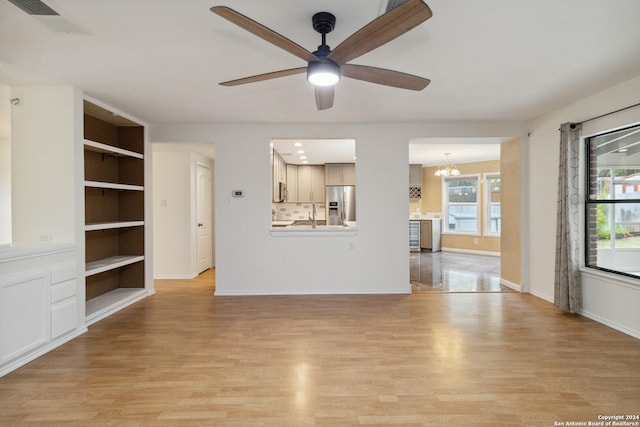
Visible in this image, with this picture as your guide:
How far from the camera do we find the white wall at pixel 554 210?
2.96 metres

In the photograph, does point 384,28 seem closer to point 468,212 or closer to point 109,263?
point 109,263

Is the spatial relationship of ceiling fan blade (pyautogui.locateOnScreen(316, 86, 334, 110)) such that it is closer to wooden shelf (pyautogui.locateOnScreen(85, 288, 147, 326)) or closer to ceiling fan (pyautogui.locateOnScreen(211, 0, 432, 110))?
ceiling fan (pyautogui.locateOnScreen(211, 0, 432, 110))

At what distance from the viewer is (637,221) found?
3332 millimetres

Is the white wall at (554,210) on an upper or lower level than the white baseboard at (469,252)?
upper

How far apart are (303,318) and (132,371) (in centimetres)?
165

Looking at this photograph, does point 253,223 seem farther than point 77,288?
Yes

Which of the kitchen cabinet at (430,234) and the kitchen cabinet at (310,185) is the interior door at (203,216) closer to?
the kitchen cabinet at (310,185)

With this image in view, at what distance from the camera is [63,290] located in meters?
2.88

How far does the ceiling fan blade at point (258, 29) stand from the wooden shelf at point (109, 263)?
3.10 m

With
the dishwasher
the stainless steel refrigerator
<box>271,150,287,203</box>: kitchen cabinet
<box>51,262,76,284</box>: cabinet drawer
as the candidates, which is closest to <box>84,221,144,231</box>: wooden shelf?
<box>51,262,76,284</box>: cabinet drawer

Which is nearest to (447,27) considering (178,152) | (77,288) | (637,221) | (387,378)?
(387,378)

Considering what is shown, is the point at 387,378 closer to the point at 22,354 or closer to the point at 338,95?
the point at 338,95

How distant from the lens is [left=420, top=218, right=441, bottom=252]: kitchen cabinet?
8391mm

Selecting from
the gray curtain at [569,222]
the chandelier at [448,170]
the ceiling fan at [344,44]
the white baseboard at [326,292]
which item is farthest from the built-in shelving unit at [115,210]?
the chandelier at [448,170]
